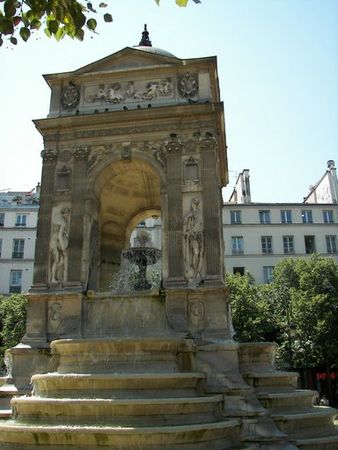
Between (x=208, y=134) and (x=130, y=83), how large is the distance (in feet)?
11.3

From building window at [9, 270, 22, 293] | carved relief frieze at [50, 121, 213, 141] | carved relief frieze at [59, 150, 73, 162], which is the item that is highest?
building window at [9, 270, 22, 293]

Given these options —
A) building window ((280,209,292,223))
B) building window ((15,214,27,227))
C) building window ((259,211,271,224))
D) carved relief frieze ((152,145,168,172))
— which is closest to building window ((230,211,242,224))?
building window ((259,211,271,224))

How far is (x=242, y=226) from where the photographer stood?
160 feet

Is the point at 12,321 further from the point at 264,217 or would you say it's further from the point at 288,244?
the point at 288,244

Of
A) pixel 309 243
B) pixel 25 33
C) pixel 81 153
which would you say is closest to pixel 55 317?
pixel 81 153

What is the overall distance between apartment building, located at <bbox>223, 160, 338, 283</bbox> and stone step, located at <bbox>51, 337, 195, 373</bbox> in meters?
36.2

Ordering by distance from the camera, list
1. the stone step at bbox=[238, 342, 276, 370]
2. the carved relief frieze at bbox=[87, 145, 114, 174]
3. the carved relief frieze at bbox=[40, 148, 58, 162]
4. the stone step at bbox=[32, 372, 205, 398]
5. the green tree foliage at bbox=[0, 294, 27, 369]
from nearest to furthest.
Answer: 1. the stone step at bbox=[32, 372, 205, 398]
2. the stone step at bbox=[238, 342, 276, 370]
3. the carved relief frieze at bbox=[87, 145, 114, 174]
4. the carved relief frieze at bbox=[40, 148, 58, 162]
5. the green tree foliage at bbox=[0, 294, 27, 369]

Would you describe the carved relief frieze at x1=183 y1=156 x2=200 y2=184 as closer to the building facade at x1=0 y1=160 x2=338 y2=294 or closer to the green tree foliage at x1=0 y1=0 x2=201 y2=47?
the green tree foliage at x1=0 y1=0 x2=201 y2=47

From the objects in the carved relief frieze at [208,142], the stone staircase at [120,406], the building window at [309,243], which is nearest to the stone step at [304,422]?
the stone staircase at [120,406]

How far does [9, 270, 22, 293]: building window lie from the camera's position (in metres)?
45.5

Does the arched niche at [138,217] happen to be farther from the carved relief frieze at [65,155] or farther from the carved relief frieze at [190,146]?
the carved relief frieze at [190,146]

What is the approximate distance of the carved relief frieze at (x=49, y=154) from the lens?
15852mm

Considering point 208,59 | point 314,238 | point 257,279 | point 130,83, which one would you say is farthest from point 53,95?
point 314,238

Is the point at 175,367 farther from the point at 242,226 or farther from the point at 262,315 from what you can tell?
the point at 242,226
